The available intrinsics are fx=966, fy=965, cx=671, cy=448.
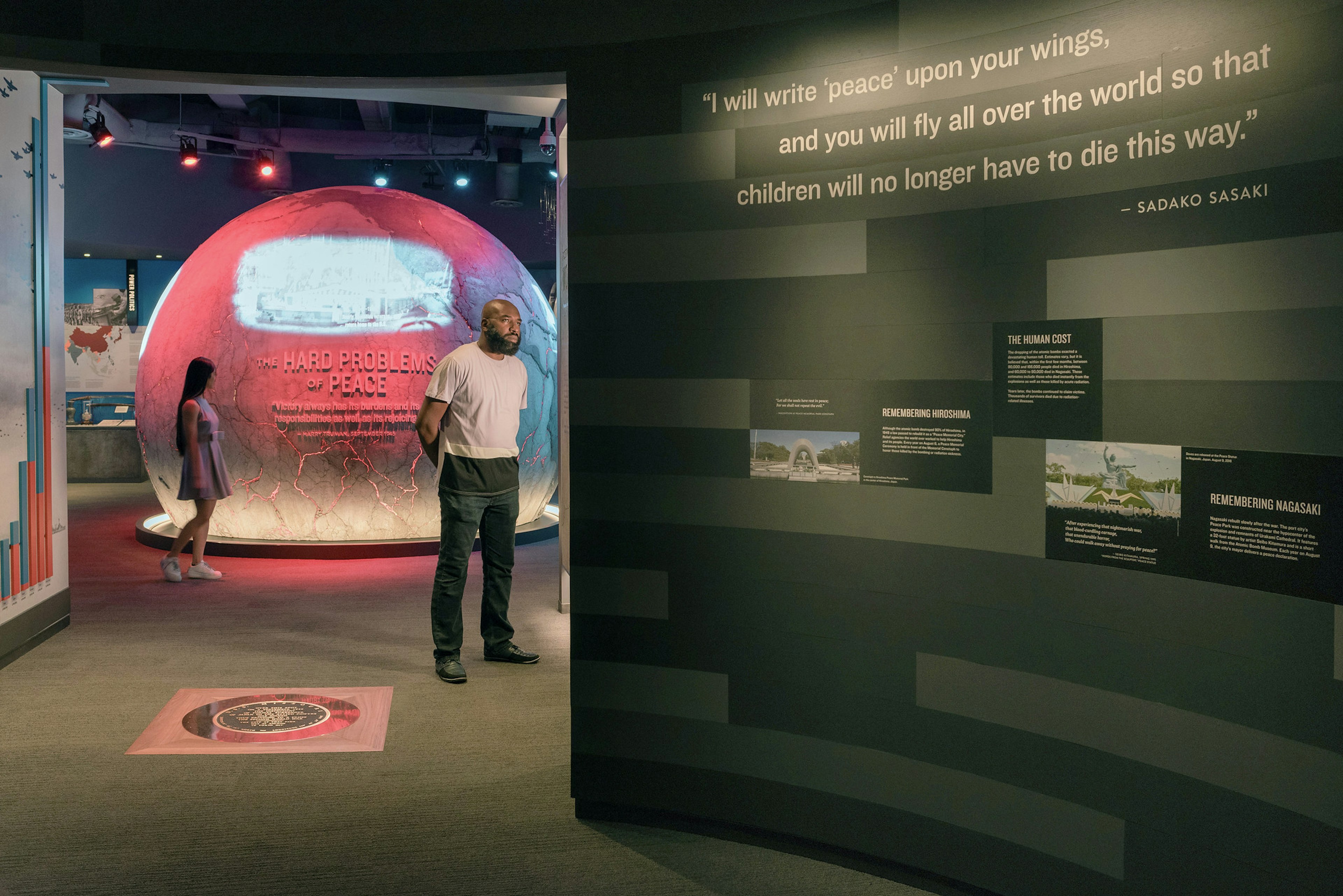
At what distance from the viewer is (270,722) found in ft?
11.7

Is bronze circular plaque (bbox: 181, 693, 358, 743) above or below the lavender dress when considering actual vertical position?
below

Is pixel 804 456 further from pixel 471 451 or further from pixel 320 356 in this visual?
pixel 320 356

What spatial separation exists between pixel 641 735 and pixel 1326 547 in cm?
173

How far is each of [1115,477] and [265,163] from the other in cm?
1231

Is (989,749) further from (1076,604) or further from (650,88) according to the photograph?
(650,88)

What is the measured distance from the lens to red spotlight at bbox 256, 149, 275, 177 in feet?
39.2

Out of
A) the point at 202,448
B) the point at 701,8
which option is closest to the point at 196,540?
the point at 202,448

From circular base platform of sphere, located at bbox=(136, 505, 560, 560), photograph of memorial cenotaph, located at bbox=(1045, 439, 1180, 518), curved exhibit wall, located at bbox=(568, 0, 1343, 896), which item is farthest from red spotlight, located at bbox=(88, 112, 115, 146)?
photograph of memorial cenotaph, located at bbox=(1045, 439, 1180, 518)

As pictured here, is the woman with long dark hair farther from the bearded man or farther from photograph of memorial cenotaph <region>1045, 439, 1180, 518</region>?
photograph of memorial cenotaph <region>1045, 439, 1180, 518</region>

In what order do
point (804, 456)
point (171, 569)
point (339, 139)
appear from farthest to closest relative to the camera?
point (339, 139) → point (171, 569) → point (804, 456)

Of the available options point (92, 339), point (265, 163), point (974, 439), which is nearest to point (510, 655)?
point (974, 439)

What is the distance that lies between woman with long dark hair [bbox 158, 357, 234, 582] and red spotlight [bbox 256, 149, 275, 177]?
6.75 metres

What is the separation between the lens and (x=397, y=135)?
12.5 metres

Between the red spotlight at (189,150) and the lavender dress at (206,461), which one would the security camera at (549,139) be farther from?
the red spotlight at (189,150)
